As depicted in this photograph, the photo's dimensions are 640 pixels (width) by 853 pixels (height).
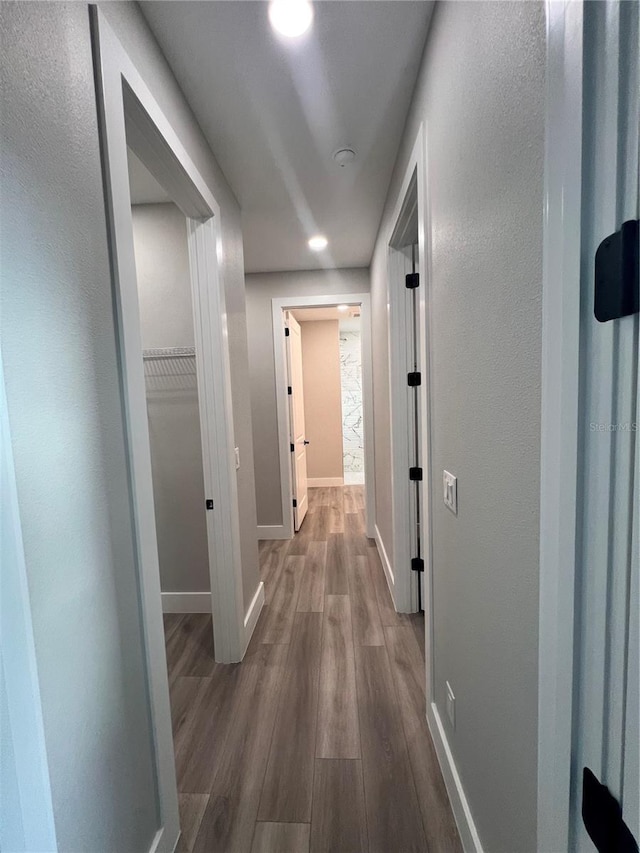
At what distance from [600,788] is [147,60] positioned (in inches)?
76.8

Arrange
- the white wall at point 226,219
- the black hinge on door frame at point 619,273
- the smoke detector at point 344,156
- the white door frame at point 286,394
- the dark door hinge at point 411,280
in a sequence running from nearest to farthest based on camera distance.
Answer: the black hinge on door frame at point 619,273
the white wall at point 226,219
the smoke detector at point 344,156
the dark door hinge at point 411,280
the white door frame at point 286,394

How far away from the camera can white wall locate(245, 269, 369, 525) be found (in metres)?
3.45

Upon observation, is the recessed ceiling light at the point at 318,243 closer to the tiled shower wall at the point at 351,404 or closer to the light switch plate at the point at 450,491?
the light switch plate at the point at 450,491

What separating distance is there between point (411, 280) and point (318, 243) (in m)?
1.04

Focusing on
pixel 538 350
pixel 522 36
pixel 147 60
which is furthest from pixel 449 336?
pixel 147 60

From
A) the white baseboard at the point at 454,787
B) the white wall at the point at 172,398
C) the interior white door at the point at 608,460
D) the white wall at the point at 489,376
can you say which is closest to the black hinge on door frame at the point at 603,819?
the interior white door at the point at 608,460

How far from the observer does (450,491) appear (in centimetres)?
113

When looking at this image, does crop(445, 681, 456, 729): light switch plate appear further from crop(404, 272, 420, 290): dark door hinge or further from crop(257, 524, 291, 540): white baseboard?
crop(257, 524, 291, 540): white baseboard

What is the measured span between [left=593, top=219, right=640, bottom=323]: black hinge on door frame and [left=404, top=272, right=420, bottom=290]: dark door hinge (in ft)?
6.23

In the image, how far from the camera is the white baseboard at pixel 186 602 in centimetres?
243

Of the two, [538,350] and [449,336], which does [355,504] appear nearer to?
[449,336]

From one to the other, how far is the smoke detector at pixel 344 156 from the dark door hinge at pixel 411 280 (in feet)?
2.21

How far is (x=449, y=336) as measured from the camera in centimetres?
110

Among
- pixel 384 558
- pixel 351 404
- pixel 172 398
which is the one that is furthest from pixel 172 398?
pixel 351 404
